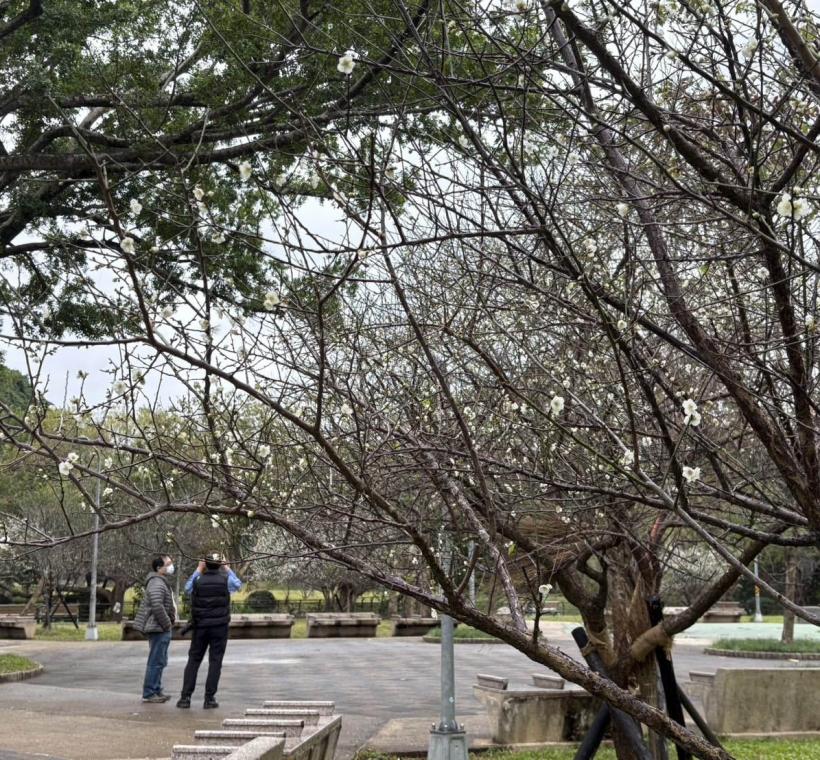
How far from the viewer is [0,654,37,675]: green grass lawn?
15.0 m

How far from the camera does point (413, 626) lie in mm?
28219

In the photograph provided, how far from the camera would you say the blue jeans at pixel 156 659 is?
11250 millimetres

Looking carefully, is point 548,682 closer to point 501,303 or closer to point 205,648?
point 205,648

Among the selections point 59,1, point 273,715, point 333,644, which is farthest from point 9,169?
point 333,644

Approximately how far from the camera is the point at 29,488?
31.9 meters

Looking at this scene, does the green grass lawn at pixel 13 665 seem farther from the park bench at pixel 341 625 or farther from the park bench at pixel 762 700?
the park bench at pixel 341 625

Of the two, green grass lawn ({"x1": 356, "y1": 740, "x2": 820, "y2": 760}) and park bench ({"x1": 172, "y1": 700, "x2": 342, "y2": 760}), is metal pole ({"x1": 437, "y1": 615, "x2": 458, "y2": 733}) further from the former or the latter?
green grass lawn ({"x1": 356, "y1": 740, "x2": 820, "y2": 760})

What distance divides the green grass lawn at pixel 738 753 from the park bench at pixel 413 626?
1840 centimetres

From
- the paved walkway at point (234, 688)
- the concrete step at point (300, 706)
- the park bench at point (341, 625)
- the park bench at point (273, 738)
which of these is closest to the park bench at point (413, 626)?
the park bench at point (341, 625)

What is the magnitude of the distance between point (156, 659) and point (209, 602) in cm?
100

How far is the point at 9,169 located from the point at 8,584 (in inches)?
1118

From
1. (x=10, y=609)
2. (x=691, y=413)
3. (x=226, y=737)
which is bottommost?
(x=10, y=609)

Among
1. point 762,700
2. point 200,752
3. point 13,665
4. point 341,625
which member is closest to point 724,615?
point 341,625

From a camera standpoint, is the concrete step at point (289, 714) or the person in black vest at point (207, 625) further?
the person in black vest at point (207, 625)
